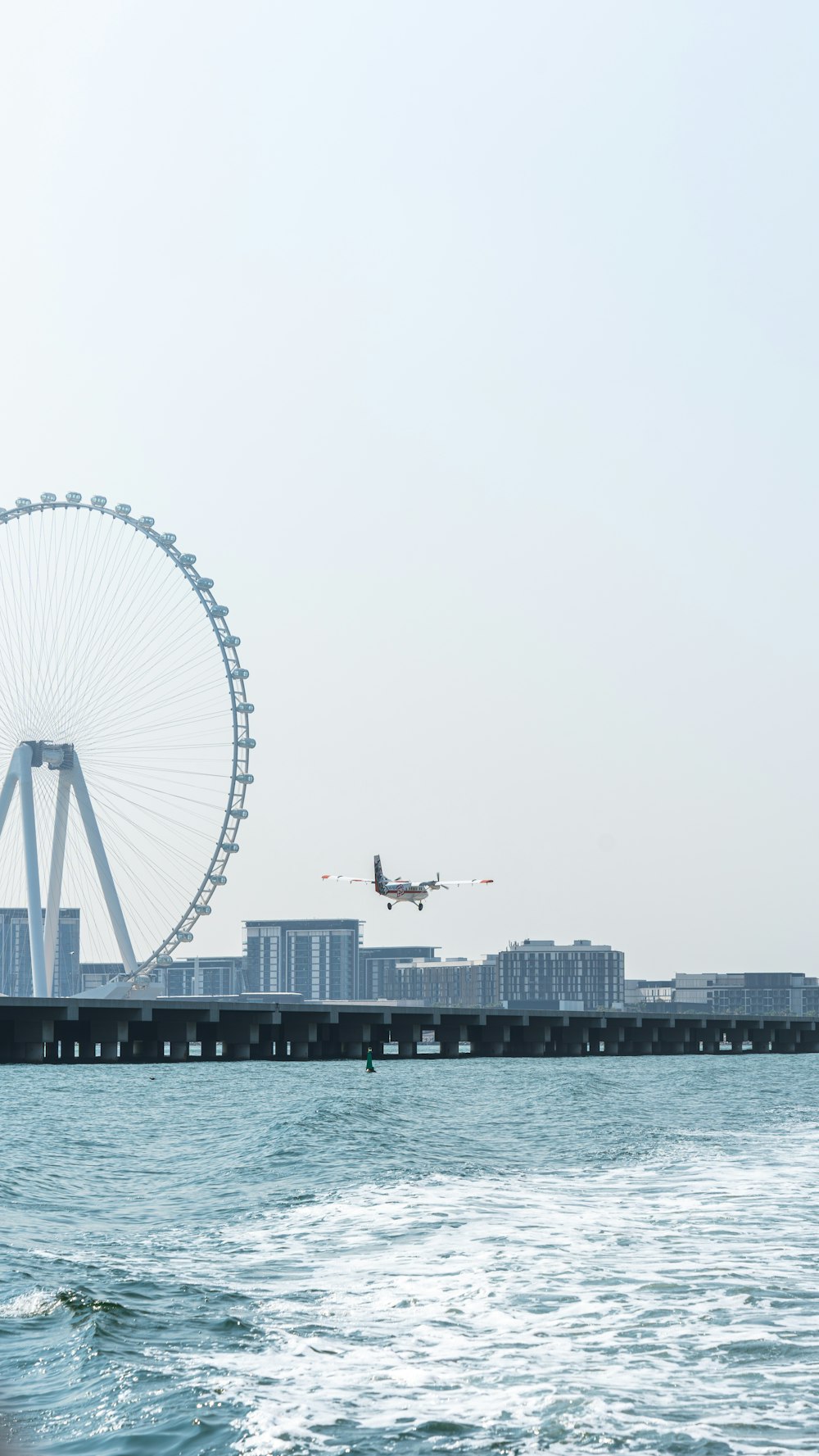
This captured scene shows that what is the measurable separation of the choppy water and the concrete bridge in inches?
1682

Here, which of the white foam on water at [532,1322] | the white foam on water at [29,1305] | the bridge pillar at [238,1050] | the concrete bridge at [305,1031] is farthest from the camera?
the bridge pillar at [238,1050]

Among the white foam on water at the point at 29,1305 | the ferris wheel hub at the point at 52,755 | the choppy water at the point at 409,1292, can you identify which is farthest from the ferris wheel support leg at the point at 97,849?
the white foam on water at the point at 29,1305

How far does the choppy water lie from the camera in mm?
15664

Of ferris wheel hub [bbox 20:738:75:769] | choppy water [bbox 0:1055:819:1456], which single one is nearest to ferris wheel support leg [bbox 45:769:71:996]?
ferris wheel hub [bbox 20:738:75:769]

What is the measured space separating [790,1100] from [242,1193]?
42021 millimetres

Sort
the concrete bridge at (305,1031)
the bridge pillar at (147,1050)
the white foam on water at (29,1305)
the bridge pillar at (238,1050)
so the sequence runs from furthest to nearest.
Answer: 1. the bridge pillar at (238,1050)
2. the bridge pillar at (147,1050)
3. the concrete bridge at (305,1031)
4. the white foam on water at (29,1305)

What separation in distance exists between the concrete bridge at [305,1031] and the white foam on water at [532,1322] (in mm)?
60922

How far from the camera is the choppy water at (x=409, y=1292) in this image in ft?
51.4

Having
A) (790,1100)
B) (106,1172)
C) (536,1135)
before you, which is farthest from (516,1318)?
Result: (790,1100)

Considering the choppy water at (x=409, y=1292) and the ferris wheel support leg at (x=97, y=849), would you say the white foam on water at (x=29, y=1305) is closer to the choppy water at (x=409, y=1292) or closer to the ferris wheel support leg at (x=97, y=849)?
the choppy water at (x=409, y=1292)

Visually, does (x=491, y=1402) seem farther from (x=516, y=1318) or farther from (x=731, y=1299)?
(x=731, y=1299)

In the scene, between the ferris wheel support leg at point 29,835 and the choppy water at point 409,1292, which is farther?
the ferris wheel support leg at point 29,835

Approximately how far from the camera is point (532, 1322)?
66.2 feet

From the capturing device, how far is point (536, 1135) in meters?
48.8
